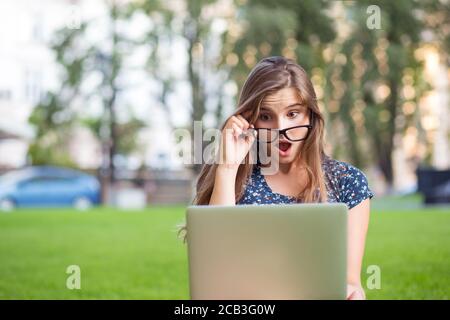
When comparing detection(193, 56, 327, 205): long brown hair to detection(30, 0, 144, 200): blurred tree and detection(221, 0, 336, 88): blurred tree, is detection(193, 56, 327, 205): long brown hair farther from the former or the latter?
detection(30, 0, 144, 200): blurred tree

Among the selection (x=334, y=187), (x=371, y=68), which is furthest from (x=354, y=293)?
(x=371, y=68)

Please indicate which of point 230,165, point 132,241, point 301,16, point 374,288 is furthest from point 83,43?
point 230,165

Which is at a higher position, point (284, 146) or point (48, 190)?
point (284, 146)

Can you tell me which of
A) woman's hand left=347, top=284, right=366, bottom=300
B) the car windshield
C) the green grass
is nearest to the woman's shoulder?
woman's hand left=347, top=284, right=366, bottom=300

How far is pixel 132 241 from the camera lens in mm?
9062

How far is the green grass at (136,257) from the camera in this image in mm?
5258

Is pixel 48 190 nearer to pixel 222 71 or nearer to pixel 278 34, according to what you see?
pixel 222 71

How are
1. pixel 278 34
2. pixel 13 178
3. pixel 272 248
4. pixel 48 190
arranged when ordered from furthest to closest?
pixel 48 190
pixel 13 178
pixel 278 34
pixel 272 248

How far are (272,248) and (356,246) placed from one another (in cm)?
62

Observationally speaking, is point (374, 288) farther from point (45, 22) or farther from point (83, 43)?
point (45, 22)

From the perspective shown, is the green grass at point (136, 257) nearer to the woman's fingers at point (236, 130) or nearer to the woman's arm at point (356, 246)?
the woman's arm at point (356, 246)

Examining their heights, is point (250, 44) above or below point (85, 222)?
above

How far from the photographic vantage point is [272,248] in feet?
5.46
